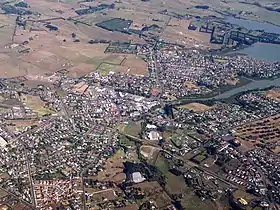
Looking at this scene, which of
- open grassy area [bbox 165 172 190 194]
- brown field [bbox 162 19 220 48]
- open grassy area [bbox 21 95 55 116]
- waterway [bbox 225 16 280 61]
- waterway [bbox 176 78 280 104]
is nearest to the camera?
open grassy area [bbox 165 172 190 194]

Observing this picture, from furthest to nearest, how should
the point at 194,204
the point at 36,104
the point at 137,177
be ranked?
the point at 36,104 → the point at 137,177 → the point at 194,204

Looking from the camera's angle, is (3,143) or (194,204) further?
(3,143)

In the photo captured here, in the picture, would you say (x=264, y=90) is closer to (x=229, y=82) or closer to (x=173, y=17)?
(x=229, y=82)

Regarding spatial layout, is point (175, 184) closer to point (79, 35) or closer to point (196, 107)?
point (196, 107)

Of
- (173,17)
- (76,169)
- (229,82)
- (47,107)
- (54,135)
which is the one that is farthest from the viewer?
(173,17)

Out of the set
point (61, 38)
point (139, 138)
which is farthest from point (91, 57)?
point (139, 138)

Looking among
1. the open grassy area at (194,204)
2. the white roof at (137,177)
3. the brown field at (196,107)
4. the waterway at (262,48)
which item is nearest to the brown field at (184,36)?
the waterway at (262,48)

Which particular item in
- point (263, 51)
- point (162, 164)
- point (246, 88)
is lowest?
point (162, 164)

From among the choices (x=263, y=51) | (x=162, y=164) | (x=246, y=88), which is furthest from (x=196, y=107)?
(x=263, y=51)

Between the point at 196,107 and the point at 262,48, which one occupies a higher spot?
the point at 262,48

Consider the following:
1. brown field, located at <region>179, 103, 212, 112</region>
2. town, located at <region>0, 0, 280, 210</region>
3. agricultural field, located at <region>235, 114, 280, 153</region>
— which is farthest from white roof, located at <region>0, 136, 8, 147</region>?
agricultural field, located at <region>235, 114, 280, 153</region>

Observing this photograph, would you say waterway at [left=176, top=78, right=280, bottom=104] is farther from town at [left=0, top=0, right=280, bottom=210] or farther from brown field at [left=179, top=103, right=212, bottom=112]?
brown field at [left=179, top=103, right=212, bottom=112]
